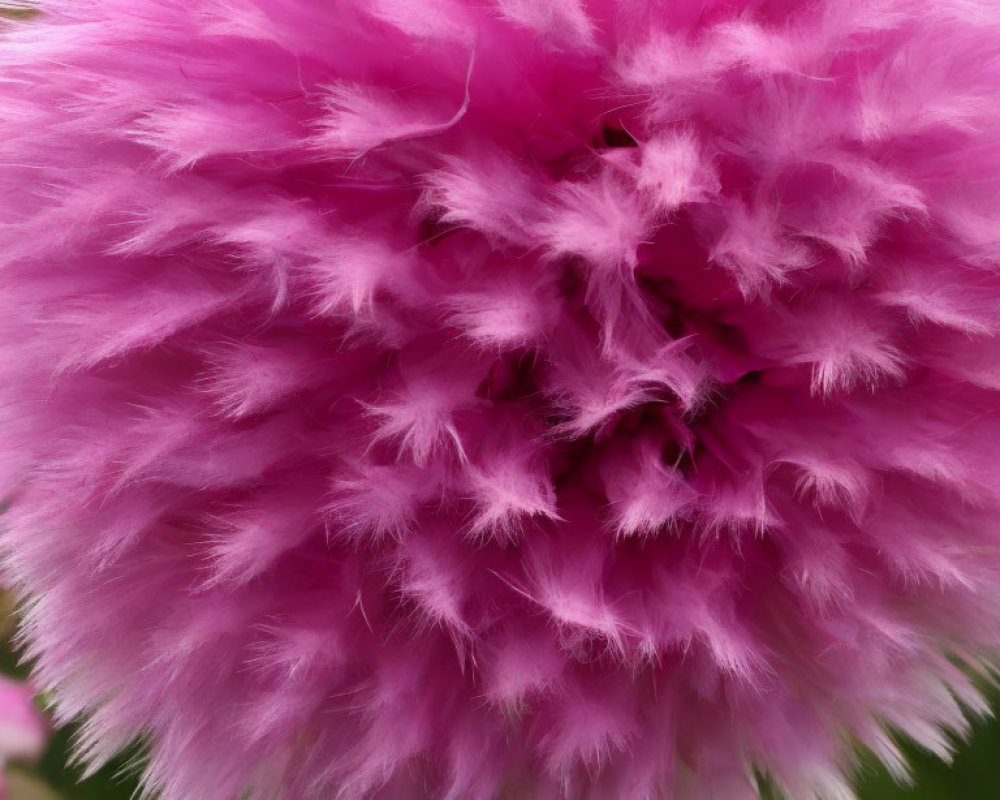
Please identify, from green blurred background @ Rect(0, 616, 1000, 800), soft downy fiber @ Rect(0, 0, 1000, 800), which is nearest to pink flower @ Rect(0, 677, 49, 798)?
green blurred background @ Rect(0, 616, 1000, 800)

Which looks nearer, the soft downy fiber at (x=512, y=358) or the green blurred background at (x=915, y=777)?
the soft downy fiber at (x=512, y=358)

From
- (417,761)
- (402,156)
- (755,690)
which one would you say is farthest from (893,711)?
(402,156)

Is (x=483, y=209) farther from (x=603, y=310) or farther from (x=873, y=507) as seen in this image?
(x=873, y=507)

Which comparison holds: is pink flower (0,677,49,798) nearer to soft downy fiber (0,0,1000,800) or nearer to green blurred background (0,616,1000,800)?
green blurred background (0,616,1000,800)

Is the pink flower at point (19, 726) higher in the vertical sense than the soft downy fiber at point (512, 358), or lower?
lower

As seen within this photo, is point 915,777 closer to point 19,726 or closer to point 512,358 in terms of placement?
point 512,358

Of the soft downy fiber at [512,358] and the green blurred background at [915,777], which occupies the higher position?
the soft downy fiber at [512,358]

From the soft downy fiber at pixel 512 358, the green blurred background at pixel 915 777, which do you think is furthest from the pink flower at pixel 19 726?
the soft downy fiber at pixel 512 358

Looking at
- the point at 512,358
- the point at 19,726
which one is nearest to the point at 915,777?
the point at 512,358

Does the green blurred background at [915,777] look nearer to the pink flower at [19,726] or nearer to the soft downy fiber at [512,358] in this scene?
the pink flower at [19,726]
